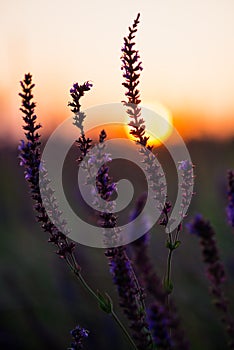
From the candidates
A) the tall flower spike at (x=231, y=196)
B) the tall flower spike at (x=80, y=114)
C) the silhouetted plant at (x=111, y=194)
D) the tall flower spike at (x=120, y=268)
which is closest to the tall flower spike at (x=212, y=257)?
the silhouetted plant at (x=111, y=194)

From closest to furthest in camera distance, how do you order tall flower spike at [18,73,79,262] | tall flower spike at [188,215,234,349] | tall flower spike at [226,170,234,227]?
A: tall flower spike at [188,215,234,349]
tall flower spike at [226,170,234,227]
tall flower spike at [18,73,79,262]

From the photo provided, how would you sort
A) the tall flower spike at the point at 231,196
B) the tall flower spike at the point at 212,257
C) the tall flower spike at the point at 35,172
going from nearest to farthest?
the tall flower spike at the point at 212,257 → the tall flower spike at the point at 231,196 → the tall flower spike at the point at 35,172

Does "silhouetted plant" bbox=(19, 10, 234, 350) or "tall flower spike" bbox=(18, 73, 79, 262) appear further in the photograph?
"tall flower spike" bbox=(18, 73, 79, 262)

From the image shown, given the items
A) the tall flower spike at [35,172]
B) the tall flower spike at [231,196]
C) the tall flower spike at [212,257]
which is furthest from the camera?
the tall flower spike at [35,172]

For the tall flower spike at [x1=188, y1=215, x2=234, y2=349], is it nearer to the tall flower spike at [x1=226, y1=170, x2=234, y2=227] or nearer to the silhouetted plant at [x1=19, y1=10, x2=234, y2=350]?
the silhouetted plant at [x1=19, y1=10, x2=234, y2=350]

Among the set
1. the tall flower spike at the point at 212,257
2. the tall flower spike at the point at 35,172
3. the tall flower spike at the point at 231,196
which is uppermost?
the tall flower spike at the point at 35,172

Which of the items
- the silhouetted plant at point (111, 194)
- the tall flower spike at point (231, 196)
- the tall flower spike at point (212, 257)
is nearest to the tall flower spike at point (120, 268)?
the silhouetted plant at point (111, 194)

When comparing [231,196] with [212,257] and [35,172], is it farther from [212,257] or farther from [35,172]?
[35,172]

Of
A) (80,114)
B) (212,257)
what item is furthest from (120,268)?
(80,114)

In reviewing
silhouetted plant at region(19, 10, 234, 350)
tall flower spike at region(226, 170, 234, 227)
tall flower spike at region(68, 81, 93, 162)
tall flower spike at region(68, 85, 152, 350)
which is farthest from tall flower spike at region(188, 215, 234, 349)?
tall flower spike at region(68, 81, 93, 162)

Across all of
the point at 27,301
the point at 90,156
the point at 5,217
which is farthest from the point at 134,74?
the point at 5,217

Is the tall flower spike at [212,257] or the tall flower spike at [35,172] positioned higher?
the tall flower spike at [35,172]

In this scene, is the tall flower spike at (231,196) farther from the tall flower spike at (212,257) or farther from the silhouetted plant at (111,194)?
the tall flower spike at (212,257)

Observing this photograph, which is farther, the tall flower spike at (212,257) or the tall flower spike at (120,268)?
the tall flower spike at (120,268)
